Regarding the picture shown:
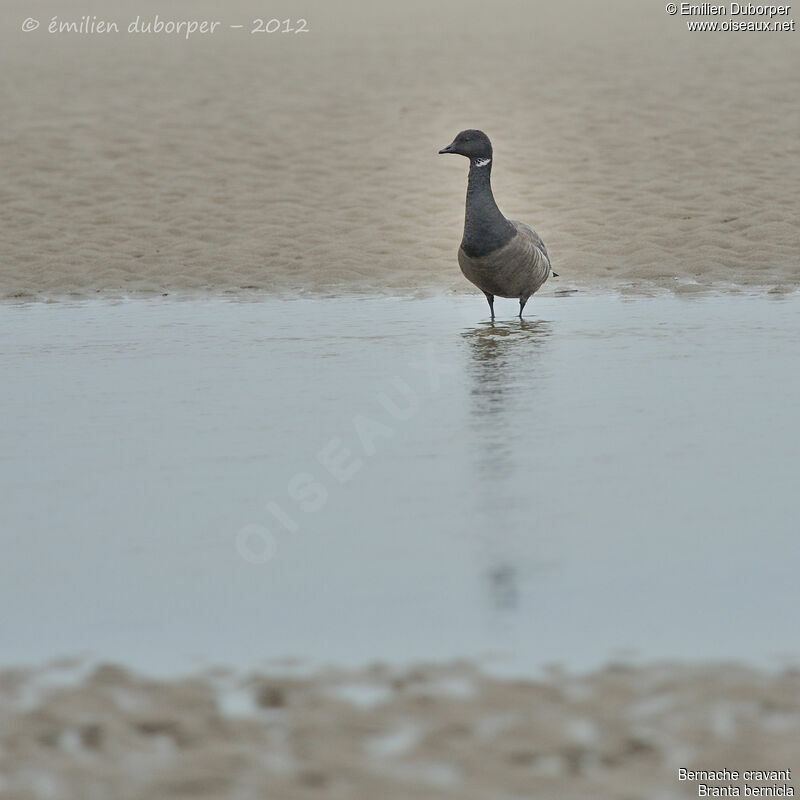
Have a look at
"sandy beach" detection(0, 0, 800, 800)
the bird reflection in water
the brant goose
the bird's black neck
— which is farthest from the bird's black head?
the bird reflection in water

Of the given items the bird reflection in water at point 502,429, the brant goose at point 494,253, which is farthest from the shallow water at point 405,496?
the brant goose at point 494,253

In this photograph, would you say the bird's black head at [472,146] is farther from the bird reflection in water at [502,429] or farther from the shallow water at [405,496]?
the shallow water at [405,496]

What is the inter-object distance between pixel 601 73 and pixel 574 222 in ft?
28.1

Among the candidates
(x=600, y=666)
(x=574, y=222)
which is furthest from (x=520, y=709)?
(x=574, y=222)

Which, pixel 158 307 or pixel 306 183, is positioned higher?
pixel 306 183

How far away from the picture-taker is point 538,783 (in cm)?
350

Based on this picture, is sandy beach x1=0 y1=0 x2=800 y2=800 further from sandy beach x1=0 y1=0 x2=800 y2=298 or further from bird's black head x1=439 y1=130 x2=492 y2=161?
bird's black head x1=439 y1=130 x2=492 y2=161

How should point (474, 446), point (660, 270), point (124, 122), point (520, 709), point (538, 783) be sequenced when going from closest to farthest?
point (538, 783)
point (520, 709)
point (474, 446)
point (660, 270)
point (124, 122)

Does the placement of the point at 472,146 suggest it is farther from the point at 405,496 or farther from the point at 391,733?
the point at 391,733

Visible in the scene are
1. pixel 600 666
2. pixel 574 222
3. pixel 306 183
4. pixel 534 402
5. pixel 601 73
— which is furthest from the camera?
pixel 601 73

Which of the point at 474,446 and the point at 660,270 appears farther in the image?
the point at 660,270

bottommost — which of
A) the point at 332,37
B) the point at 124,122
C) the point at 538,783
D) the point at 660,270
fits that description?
the point at 538,783

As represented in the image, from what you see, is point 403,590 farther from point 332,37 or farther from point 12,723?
point 332,37

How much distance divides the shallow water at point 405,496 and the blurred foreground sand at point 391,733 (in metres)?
0.20
